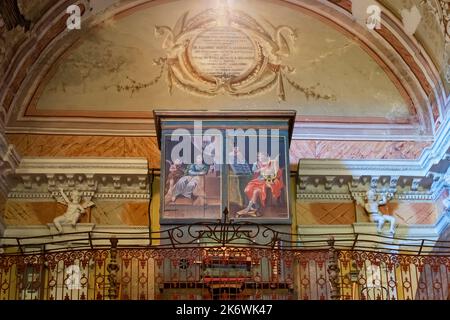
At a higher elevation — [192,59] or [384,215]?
[192,59]

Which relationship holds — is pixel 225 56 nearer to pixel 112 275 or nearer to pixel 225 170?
pixel 225 170

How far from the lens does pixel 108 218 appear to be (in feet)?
50.7

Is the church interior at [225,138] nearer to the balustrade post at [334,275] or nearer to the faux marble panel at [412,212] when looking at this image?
the faux marble panel at [412,212]

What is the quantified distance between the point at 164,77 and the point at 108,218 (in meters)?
2.63

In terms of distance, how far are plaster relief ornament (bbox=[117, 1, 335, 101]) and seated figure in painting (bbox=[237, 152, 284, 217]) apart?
2.28 meters

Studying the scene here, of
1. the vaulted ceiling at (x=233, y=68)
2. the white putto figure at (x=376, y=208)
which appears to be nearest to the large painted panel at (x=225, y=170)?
the vaulted ceiling at (x=233, y=68)

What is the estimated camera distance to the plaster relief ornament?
16.5 meters

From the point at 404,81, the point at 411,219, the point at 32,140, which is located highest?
the point at 404,81

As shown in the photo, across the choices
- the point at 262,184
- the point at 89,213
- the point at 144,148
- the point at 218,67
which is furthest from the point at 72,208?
the point at 218,67

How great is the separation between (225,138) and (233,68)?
2323 mm

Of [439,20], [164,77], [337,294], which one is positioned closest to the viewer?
[337,294]

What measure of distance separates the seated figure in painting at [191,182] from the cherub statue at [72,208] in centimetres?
183

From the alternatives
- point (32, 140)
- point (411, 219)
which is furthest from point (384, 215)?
point (32, 140)

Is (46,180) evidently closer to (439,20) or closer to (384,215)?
(384,215)
